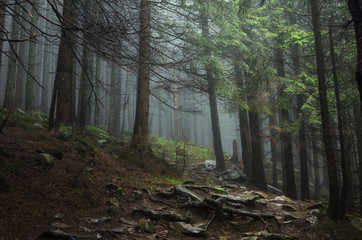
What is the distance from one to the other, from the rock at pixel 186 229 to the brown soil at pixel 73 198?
0.15 meters

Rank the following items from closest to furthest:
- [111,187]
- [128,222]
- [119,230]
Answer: [119,230] → [128,222] → [111,187]

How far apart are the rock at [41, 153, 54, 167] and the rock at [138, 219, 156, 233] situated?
7.91 ft

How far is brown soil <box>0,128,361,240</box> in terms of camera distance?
3429mm

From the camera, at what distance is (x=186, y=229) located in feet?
14.0

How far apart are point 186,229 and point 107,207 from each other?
1645 mm

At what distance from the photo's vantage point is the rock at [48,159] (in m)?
4.89

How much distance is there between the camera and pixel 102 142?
10445 mm

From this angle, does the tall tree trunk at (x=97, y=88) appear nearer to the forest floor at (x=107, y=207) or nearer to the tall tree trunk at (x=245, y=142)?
the forest floor at (x=107, y=207)

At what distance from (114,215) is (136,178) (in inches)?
110

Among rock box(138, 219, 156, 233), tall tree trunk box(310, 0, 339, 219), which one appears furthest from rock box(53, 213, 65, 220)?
tall tree trunk box(310, 0, 339, 219)

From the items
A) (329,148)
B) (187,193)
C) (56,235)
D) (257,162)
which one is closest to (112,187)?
(187,193)

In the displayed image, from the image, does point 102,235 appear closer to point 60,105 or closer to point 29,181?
point 29,181

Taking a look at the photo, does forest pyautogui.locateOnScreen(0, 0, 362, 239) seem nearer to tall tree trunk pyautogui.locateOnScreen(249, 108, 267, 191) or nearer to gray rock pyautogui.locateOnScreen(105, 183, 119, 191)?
tall tree trunk pyautogui.locateOnScreen(249, 108, 267, 191)

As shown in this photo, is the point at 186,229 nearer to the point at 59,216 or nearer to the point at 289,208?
the point at 59,216
